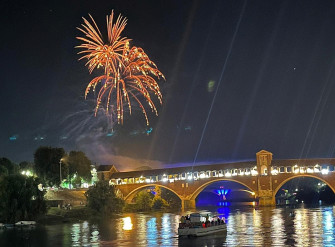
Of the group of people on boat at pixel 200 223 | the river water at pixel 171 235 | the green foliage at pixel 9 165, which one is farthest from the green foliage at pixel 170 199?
the group of people on boat at pixel 200 223

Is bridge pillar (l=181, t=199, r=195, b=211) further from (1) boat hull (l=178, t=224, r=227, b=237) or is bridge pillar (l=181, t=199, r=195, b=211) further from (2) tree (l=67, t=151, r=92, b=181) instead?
(1) boat hull (l=178, t=224, r=227, b=237)

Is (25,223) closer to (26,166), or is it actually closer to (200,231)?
(200,231)

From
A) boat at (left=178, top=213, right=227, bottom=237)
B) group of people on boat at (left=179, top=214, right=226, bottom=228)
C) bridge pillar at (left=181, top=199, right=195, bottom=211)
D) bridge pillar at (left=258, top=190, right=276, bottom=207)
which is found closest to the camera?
boat at (left=178, top=213, right=227, bottom=237)

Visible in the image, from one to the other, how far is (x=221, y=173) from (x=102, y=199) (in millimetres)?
38629

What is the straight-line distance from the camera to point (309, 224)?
73.6m

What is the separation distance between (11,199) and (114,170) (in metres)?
74.0

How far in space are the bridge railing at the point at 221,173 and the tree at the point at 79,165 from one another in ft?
54.1

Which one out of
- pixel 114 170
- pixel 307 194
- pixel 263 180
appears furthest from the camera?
pixel 307 194

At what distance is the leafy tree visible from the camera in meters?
127

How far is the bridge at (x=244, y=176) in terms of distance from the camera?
120637 millimetres

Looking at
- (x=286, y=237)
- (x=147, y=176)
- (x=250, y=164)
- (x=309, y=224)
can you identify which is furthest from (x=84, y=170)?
(x=286, y=237)

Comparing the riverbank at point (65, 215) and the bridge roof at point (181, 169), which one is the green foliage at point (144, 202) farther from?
the riverbank at point (65, 215)

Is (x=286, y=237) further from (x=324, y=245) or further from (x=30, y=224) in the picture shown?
(x=30, y=224)

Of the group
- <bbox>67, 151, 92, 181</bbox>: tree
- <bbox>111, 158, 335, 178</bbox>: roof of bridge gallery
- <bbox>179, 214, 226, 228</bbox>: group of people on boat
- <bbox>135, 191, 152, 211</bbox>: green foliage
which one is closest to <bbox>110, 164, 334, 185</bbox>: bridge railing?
<bbox>111, 158, 335, 178</bbox>: roof of bridge gallery
